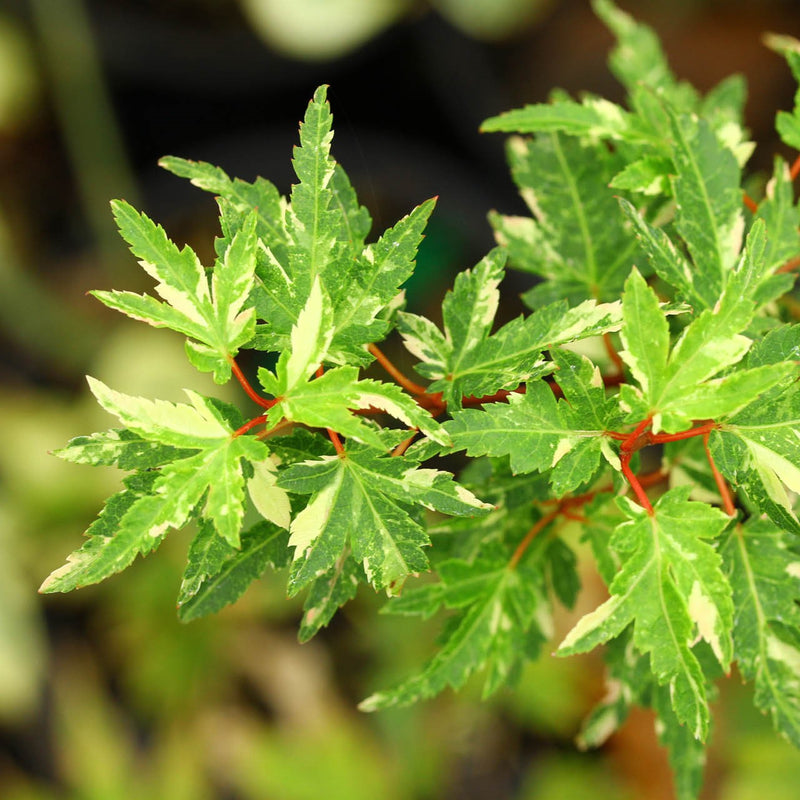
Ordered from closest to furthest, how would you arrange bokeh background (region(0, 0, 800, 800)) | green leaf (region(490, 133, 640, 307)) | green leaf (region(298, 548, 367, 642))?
green leaf (region(298, 548, 367, 642)) → green leaf (region(490, 133, 640, 307)) → bokeh background (region(0, 0, 800, 800))

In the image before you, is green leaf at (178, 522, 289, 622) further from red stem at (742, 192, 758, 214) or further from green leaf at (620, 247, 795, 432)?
red stem at (742, 192, 758, 214)

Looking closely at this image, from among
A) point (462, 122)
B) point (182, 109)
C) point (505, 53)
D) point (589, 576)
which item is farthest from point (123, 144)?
point (589, 576)

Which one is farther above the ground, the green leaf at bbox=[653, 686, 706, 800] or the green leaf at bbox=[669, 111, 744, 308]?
the green leaf at bbox=[669, 111, 744, 308]

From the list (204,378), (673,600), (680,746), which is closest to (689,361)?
(673,600)

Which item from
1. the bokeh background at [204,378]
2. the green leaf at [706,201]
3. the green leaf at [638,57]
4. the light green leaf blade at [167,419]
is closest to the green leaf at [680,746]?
the green leaf at [706,201]

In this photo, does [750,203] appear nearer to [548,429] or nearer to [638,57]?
[638,57]

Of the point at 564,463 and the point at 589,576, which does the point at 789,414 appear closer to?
the point at 564,463

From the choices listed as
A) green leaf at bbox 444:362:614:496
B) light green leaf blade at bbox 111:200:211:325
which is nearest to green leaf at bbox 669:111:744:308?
green leaf at bbox 444:362:614:496

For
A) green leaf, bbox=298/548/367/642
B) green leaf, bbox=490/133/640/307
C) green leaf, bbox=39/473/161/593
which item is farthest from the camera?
green leaf, bbox=490/133/640/307
